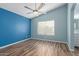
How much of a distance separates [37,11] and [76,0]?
2.04 meters

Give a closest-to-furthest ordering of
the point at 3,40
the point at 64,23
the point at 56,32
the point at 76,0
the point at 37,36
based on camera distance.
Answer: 1. the point at 76,0
2. the point at 37,36
3. the point at 3,40
4. the point at 56,32
5. the point at 64,23

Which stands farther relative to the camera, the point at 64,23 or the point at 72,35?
the point at 64,23

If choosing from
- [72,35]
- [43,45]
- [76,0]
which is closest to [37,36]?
[43,45]

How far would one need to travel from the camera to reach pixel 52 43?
10.3 feet

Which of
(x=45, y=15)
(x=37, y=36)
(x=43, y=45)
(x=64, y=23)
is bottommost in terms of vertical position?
A: (x=43, y=45)

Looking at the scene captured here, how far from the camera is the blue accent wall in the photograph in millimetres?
2975

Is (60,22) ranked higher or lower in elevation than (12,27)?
higher

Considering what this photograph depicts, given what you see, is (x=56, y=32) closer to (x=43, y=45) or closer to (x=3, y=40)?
(x=43, y=45)

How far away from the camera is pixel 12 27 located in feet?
11.1

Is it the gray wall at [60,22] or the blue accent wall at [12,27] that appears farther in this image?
the gray wall at [60,22]

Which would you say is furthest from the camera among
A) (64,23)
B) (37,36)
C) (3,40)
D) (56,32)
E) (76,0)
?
(64,23)

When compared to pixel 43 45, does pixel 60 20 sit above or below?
above

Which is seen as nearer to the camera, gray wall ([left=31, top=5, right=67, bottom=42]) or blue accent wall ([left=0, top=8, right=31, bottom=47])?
blue accent wall ([left=0, top=8, right=31, bottom=47])

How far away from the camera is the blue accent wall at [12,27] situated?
2975 millimetres
